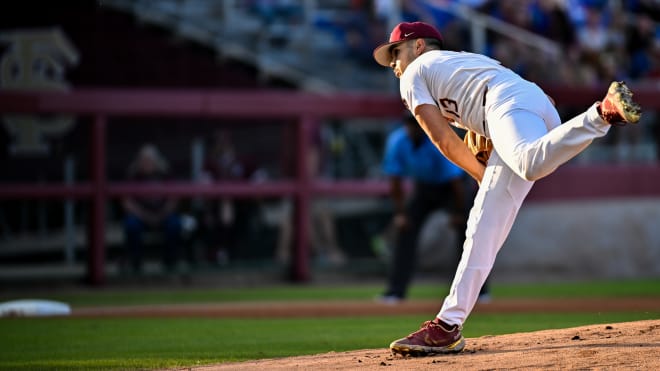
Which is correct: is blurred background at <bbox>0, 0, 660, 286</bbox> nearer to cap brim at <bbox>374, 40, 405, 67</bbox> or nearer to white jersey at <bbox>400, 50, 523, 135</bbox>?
cap brim at <bbox>374, 40, 405, 67</bbox>

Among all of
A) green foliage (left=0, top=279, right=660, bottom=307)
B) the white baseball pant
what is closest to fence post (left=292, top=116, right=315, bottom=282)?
green foliage (left=0, top=279, right=660, bottom=307)

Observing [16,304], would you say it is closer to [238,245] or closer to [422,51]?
[238,245]

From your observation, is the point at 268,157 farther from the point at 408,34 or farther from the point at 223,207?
the point at 408,34

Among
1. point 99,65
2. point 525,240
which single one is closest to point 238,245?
point 525,240

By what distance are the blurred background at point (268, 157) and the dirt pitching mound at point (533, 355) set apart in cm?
862

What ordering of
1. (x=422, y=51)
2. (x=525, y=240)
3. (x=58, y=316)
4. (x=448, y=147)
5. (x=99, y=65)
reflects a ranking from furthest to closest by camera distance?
(x=99, y=65) → (x=525, y=240) → (x=58, y=316) → (x=422, y=51) → (x=448, y=147)

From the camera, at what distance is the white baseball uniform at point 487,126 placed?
5.95 m

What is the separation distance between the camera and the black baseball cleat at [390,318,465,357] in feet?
20.2

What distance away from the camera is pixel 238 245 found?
1506 cm

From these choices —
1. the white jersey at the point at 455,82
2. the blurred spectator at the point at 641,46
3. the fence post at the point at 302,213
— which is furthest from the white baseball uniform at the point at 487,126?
the blurred spectator at the point at 641,46

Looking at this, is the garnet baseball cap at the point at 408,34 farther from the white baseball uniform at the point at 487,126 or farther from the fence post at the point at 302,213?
the fence post at the point at 302,213

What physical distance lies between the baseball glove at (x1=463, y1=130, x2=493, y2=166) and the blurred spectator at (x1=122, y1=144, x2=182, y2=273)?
8579mm

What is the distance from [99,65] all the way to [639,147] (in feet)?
28.5

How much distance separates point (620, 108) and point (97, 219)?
10.2 m
